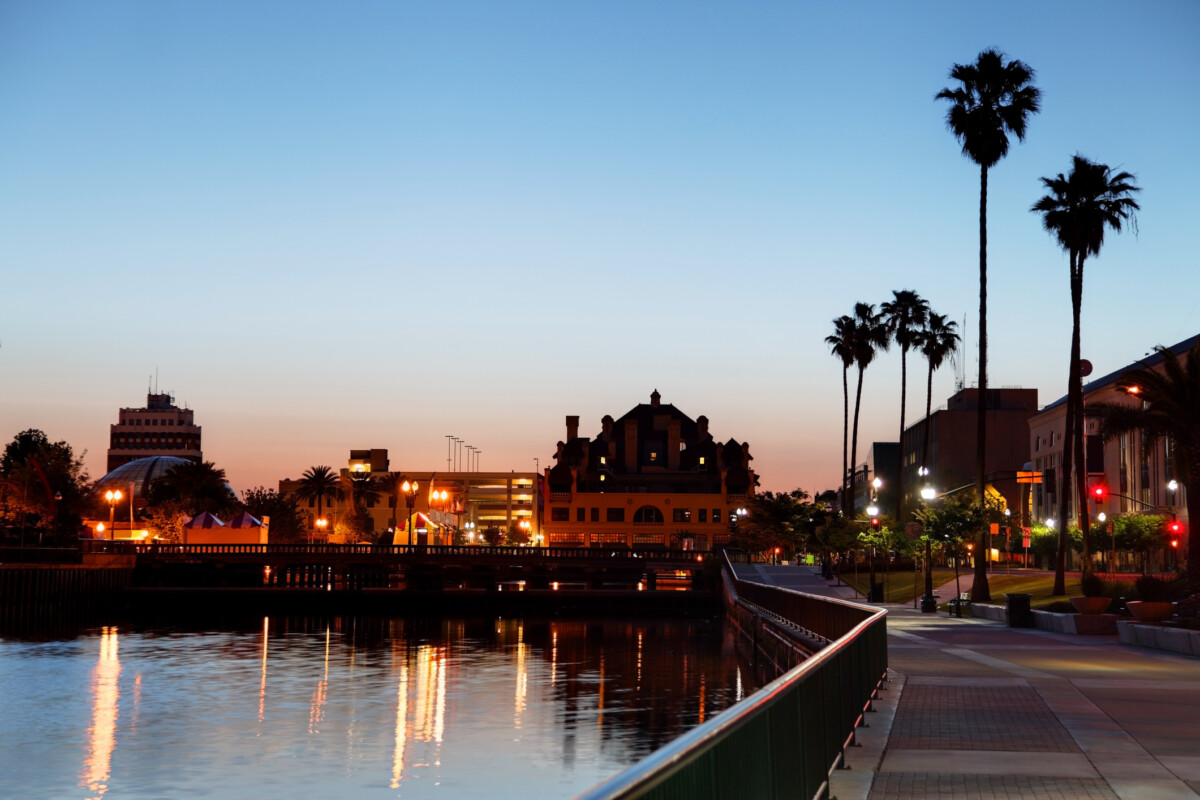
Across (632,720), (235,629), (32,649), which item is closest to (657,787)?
(632,720)

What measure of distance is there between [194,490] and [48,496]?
28.1 metres

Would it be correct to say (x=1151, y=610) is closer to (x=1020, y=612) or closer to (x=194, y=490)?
(x=1020, y=612)

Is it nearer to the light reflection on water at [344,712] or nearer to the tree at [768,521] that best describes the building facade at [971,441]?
the tree at [768,521]

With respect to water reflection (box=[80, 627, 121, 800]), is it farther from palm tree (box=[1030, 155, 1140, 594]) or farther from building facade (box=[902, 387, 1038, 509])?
building facade (box=[902, 387, 1038, 509])

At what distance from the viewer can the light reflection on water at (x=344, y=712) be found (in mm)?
29188

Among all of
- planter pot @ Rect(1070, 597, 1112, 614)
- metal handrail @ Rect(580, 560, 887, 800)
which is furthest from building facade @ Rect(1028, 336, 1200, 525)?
metal handrail @ Rect(580, 560, 887, 800)

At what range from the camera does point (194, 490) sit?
154875 millimetres

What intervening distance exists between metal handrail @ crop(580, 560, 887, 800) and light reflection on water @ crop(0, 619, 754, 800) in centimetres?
1382

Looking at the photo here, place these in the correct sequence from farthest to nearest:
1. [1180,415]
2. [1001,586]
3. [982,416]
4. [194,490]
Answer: [194,490], [1001,586], [982,416], [1180,415]

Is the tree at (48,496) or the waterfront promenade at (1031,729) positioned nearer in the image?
the waterfront promenade at (1031,729)

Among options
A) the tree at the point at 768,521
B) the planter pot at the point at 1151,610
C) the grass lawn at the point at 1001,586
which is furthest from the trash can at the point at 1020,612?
the tree at the point at 768,521

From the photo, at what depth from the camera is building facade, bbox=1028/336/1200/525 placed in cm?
8624

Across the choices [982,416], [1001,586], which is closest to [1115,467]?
[1001,586]

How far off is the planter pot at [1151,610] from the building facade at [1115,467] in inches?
1298
